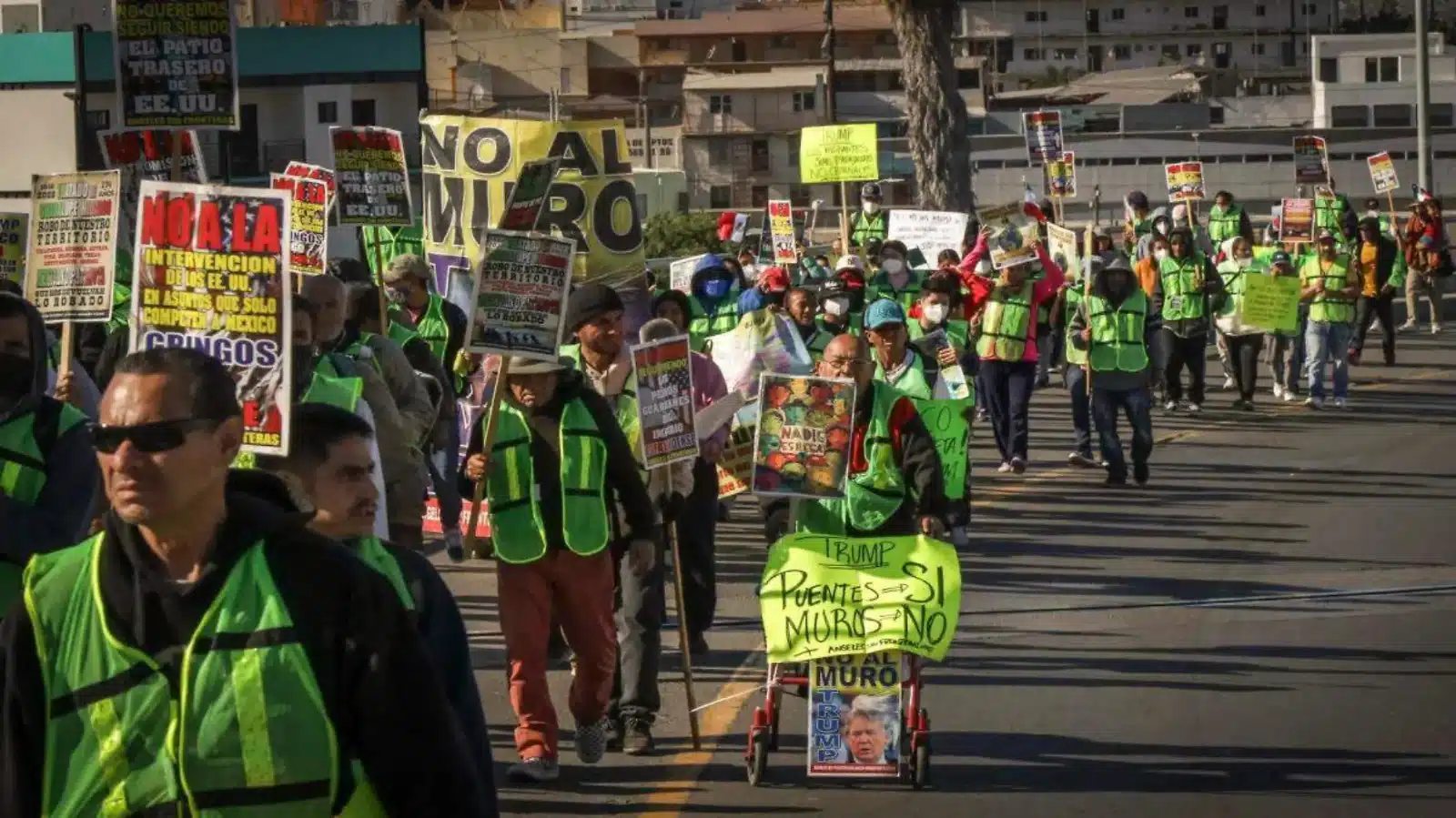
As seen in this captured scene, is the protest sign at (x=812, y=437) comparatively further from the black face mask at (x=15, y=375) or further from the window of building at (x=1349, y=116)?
the window of building at (x=1349, y=116)

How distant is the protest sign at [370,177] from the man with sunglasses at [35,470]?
739 cm

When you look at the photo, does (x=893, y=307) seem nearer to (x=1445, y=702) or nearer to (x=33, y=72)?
(x=1445, y=702)

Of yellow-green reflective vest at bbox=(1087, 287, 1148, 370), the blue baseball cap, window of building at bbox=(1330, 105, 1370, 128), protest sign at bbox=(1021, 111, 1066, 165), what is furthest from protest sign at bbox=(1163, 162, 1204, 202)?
window of building at bbox=(1330, 105, 1370, 128)

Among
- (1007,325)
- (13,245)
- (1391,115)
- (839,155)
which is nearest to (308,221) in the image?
(13,245)

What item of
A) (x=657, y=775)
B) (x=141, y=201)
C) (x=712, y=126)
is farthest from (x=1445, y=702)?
(x=712, y=126)

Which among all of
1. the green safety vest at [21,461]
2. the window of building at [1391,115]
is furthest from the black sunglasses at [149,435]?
the window of building at [1391,115]

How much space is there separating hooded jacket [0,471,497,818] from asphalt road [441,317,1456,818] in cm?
460

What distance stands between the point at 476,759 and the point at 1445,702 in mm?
6742

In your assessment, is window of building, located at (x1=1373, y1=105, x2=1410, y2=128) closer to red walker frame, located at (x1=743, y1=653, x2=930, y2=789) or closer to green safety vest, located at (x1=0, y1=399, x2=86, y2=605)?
red walker frame, located at (x1=743, y1=653, x2=930, y2=789)

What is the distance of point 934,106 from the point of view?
105ft

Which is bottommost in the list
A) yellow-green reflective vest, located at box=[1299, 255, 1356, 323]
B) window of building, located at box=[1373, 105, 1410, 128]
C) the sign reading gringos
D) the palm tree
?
yellow-green reflective vest, located at box=[1299, 255, 1356, 323]

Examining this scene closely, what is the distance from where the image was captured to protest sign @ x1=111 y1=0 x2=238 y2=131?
10.4 m

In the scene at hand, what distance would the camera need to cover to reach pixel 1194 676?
1093 cm

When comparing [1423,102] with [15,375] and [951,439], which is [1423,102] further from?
[15,375]
